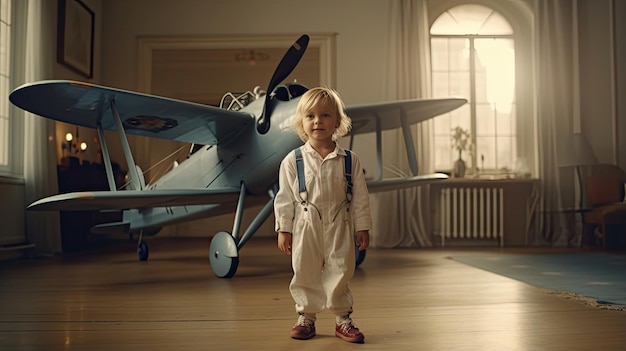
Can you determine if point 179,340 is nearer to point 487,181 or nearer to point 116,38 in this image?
point 487,181

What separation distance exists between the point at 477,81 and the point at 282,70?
12.6ft

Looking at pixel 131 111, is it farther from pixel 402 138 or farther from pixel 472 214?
pixel 472 214

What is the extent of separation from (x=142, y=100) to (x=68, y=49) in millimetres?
2921

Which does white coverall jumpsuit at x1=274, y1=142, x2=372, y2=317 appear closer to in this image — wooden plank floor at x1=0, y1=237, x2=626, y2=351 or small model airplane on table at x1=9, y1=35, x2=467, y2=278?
wooden plank floor at x1=0, y1=237, x2=626, y2=351

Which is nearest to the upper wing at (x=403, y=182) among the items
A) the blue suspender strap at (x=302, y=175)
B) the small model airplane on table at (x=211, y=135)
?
the small model airplane on table at (x=211, y=135)

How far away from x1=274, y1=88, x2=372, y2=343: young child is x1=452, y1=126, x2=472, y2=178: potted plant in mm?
4623

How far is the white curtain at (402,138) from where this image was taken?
590 centimetres

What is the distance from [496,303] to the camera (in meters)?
2.33

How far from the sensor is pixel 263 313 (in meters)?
2.15

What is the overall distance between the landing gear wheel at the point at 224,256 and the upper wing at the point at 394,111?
1119 millimetres

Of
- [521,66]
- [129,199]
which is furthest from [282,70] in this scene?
[521,66]

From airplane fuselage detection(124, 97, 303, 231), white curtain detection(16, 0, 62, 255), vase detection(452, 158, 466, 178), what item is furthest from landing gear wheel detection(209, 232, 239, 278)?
vase detection(452, 158, 466, 178)

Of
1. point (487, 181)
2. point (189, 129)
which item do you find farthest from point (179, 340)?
point (487, 181)

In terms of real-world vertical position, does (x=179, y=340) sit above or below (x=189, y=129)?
below
